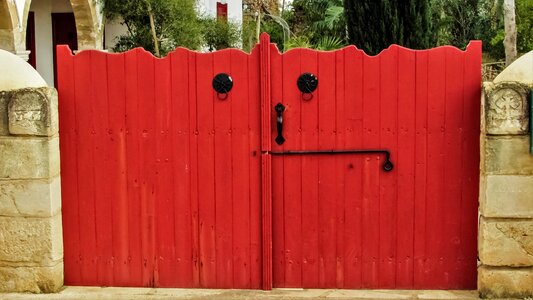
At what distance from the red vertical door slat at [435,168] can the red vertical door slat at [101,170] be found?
2.18m

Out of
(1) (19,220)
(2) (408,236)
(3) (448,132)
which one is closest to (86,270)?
(1) (19,220)

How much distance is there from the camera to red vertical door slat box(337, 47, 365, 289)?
513 centimetres

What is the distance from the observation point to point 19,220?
5.18 meters

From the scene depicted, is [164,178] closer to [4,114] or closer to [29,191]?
[29,191]

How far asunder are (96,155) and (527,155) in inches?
112

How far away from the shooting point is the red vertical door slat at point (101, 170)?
5.29 meters

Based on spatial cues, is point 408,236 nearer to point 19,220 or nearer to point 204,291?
point 204,291

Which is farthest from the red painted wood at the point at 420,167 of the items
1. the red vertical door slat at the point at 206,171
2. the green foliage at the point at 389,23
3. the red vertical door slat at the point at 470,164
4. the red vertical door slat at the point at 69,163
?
the green foliage at the point at 389,23

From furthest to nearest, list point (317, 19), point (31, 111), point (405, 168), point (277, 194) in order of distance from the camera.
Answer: point (317, 19) < point (277, 194) < point (405, 168) < point (31, 111)

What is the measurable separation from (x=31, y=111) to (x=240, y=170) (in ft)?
4.69

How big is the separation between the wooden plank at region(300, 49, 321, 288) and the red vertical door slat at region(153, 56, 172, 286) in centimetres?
90

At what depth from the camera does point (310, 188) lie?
5.23m

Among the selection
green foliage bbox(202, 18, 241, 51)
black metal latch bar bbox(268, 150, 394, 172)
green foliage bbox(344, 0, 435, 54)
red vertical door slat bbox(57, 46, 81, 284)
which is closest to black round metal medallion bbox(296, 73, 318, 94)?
black metal latch bar bbox(268, 150, 394, 172)

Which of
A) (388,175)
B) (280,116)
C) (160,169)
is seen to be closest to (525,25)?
(388,175)
